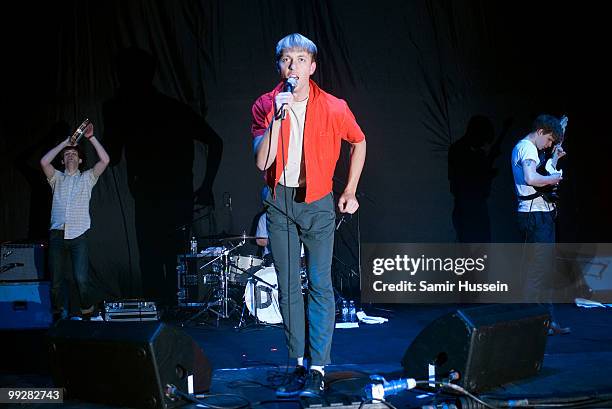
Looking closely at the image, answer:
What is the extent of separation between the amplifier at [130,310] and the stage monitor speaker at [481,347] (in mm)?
3282

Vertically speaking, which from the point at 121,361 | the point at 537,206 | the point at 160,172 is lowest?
the point at 121,361

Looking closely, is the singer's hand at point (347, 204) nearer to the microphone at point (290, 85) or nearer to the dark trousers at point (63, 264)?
the microphone at point (290, 85)

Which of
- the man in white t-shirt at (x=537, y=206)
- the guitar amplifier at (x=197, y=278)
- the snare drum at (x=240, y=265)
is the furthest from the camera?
the guitar amplifier at (x=197, y=278)

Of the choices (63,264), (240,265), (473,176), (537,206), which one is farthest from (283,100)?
(473,176)

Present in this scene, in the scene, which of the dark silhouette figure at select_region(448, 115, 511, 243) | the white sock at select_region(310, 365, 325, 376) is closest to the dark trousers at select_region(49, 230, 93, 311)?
the white sock at select_region(310, 365, 325, 376)

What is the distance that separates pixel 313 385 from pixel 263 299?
2.76 meters

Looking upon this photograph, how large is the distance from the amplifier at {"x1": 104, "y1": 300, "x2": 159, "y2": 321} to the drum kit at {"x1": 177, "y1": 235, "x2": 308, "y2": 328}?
0.50 m

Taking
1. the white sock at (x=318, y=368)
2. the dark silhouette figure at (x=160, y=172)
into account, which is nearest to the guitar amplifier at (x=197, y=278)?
the dark silhouette figure at (x=160, y=172)

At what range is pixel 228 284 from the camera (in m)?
6.35

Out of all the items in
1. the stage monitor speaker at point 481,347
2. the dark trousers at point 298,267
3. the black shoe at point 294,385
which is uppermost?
the dark trousers at point 298,267

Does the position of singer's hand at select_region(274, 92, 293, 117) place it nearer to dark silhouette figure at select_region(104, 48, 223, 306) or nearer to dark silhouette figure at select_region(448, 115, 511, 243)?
dark silhouette figure at select_region(104, 48, 223, 306)

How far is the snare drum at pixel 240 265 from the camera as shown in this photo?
627 centimetres

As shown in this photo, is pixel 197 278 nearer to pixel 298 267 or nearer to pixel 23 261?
pixel 23 261

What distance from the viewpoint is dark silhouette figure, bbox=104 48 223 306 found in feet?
23.1
